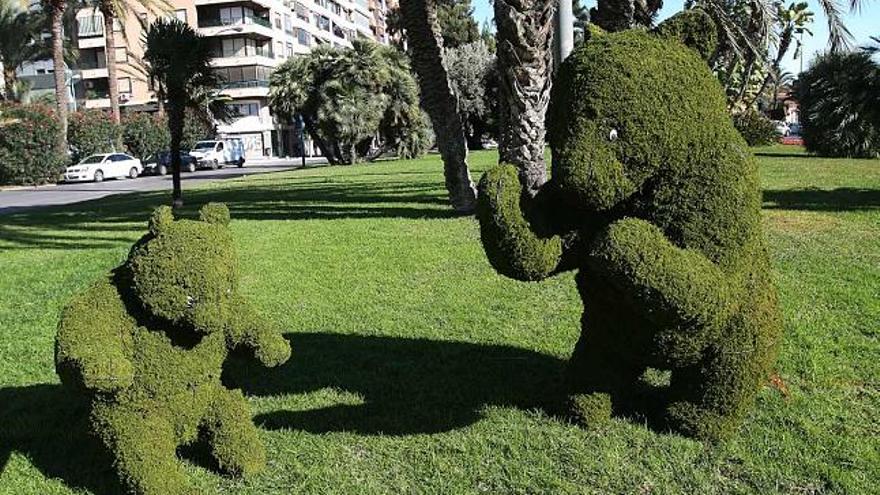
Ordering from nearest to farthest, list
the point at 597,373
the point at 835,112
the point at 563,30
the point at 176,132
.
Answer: the point at 597,373
the point at 563,30
the point at 176,132
the point at 835,112

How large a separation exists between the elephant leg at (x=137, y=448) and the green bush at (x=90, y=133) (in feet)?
124

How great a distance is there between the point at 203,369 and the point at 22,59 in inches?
1618

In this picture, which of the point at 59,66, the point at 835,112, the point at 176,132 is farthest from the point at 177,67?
the point at 835,112

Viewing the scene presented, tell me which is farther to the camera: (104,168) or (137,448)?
(104,168)

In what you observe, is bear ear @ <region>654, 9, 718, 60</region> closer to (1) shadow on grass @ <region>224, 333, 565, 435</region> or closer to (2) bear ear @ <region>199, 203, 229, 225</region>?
(1) shadow on grass @ <region>224, 333, 565, 435</region>

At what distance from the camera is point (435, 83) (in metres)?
11.1

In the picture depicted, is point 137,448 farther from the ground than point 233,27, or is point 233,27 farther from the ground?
point 233,27

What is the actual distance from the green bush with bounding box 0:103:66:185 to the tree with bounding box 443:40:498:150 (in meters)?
18.9

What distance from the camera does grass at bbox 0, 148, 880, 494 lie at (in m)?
3.51

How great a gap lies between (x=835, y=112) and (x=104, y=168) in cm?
3023

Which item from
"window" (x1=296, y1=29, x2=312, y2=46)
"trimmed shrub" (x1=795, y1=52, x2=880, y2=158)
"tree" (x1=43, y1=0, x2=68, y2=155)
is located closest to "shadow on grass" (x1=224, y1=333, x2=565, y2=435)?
"trimmed shrub" (x1=795, y1=52, x2=880, y2=158)

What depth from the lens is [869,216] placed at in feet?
33.6

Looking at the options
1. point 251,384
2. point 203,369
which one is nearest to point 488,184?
point 203,369

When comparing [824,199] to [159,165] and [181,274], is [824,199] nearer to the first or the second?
[181,274]
